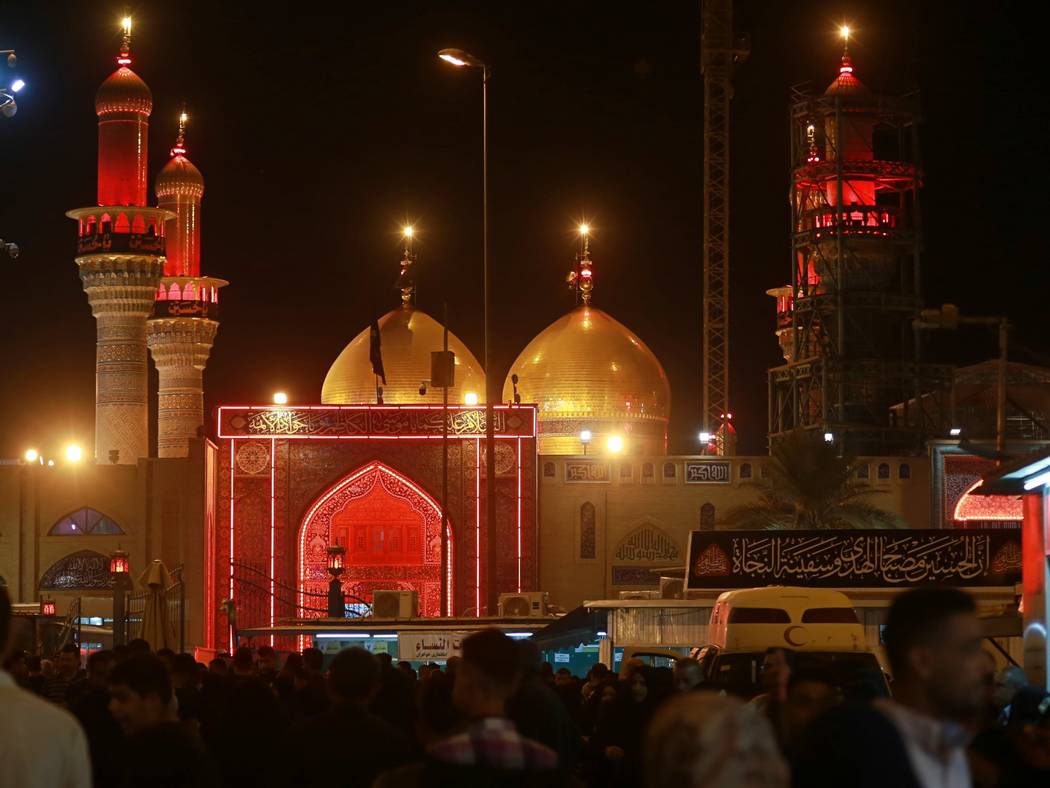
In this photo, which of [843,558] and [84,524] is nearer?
[843,558]

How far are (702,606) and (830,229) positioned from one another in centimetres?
2113

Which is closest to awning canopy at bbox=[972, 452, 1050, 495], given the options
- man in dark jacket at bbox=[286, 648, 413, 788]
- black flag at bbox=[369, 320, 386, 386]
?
man in dark jacket at bbox=[286, 648, 413, 788]

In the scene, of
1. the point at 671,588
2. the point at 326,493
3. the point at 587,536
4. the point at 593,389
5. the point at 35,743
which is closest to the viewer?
the point at 35,743

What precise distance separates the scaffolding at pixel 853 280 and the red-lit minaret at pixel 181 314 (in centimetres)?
1238

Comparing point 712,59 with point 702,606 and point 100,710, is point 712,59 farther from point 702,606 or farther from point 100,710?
point 100,710

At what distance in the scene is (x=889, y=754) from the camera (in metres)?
3.59

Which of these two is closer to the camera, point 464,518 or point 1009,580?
point 1009,580

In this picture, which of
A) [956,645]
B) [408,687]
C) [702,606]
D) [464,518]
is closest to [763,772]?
[956,645]

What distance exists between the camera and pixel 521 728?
7.04 m

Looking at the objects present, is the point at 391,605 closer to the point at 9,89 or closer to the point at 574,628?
the point at 574,628

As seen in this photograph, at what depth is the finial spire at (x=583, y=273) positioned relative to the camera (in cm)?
4653

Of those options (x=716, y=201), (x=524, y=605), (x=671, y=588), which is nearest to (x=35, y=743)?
(x=671, y=588)

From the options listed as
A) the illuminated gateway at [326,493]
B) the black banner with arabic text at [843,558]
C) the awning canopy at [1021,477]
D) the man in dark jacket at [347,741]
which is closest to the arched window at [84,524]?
the illuminated gateway at [326,493]

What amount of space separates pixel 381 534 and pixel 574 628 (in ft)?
40.3
